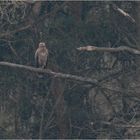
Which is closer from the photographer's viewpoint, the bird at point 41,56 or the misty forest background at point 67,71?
the bird at point 41,56

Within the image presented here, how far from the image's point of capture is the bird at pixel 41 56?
486 inches

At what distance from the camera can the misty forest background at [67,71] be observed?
13.7m

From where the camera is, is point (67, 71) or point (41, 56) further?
point (67, 71)

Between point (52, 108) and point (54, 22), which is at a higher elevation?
point (54, 22)

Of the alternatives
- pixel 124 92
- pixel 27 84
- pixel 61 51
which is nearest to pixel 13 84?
pixel 27 84

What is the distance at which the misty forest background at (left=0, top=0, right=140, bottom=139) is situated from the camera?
13711mm

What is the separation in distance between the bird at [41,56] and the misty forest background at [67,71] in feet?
2.43

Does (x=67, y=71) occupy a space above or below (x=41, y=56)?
below

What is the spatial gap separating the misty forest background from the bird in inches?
29.1

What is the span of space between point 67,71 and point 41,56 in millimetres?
1361

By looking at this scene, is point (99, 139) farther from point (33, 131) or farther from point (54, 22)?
point (54, 22)

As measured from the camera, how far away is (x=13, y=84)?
13.9 metres

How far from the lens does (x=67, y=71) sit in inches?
545

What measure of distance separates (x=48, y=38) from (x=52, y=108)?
1.35 meters
